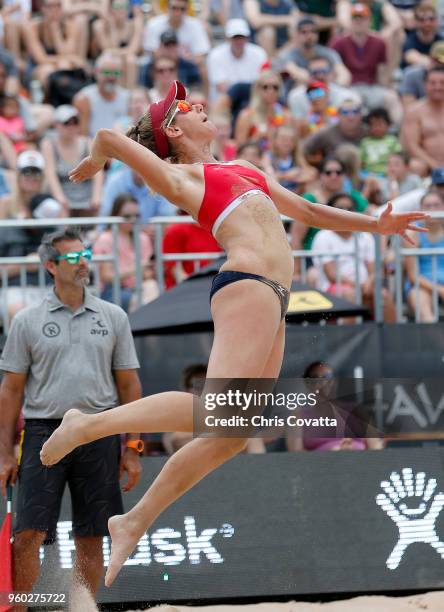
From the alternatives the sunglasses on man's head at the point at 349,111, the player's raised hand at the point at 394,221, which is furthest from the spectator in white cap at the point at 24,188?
the player's raised hand at the point at 394,221

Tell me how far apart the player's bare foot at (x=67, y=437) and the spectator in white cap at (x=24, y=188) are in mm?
4804

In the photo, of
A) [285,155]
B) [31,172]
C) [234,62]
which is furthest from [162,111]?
[234,62]

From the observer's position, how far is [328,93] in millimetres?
11992

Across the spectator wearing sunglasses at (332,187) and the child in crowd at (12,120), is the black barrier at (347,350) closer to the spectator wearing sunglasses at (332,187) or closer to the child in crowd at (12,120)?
the spectator wearing sunglasses at (332,187)

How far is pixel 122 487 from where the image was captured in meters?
6.88

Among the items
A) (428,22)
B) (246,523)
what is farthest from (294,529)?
(428,22)

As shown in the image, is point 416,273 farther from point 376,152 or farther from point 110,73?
point 110,73

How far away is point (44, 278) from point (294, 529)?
2580mm

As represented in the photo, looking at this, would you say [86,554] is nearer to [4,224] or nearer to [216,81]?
[4,224]

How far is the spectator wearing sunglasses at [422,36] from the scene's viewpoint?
13.4m

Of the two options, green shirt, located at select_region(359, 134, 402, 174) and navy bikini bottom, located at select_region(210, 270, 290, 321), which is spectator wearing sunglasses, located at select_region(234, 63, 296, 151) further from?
navy bikini bottom, located at select_region(210, 270, 290, 321)

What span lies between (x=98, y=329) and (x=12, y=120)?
5.51 meters

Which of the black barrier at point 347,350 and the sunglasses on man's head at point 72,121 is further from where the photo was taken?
the sunglasses on man's head at point 72,121

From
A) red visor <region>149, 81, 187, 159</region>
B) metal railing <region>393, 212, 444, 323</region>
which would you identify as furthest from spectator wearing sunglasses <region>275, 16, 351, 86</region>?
red visor <region>149, 81, 187, 159</region>
